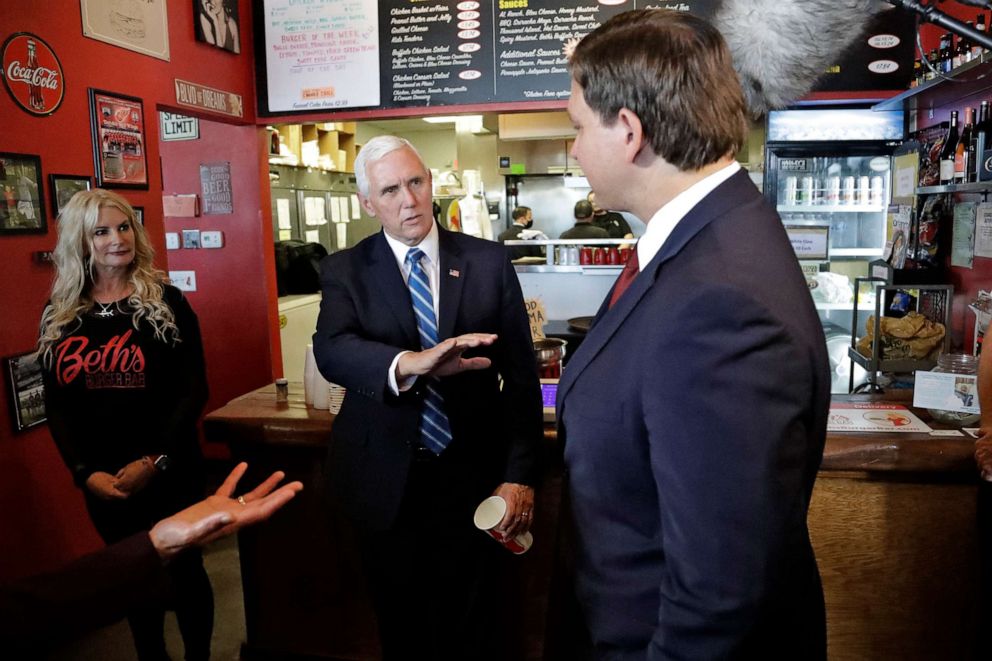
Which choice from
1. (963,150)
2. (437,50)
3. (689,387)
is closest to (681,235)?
(689,387)

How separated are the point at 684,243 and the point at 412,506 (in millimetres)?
1205

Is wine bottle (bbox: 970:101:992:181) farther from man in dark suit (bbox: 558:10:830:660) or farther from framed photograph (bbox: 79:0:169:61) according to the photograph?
framed photograph (bbox: 79:0:169:61)

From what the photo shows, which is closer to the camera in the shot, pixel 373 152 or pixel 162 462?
pixel 373 152

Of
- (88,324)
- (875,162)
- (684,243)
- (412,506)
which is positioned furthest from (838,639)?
(875,162)

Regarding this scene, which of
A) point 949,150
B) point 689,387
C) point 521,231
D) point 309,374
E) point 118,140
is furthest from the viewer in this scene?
point 521,231

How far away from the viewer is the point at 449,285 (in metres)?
1.98

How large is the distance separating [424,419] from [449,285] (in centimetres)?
36

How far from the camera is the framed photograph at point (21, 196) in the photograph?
2.89m

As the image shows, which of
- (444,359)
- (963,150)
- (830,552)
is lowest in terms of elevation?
(830,552)

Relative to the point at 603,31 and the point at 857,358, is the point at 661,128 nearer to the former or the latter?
the point at 603,31

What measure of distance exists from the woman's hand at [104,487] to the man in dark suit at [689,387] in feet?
5.69

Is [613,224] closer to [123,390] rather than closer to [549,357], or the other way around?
[549,357]

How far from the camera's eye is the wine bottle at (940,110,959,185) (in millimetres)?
3117

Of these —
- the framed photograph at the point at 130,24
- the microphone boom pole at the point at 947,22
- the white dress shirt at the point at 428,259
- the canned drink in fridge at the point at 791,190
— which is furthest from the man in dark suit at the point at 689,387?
the canned drink in fridge at the point at 791,190
